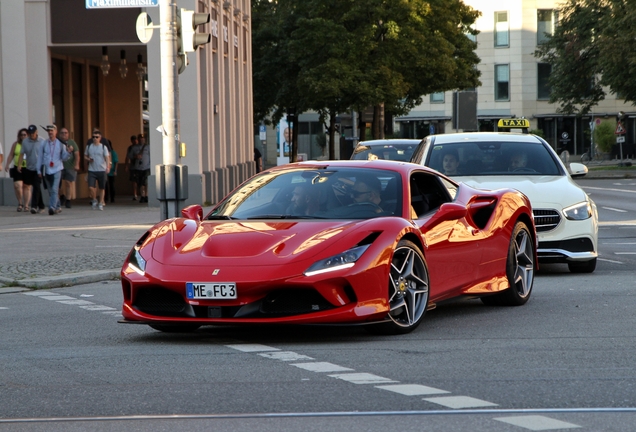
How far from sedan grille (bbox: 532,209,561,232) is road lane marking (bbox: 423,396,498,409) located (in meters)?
6.76

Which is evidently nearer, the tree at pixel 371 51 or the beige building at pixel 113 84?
the beige building at pixel 113 84

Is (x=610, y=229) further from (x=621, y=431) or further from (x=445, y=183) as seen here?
(x=621, y=431)

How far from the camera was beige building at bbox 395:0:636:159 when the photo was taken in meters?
84.4

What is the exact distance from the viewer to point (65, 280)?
12.5 meters

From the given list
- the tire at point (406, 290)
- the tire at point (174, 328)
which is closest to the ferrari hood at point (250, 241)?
the tire at point (406, 290)

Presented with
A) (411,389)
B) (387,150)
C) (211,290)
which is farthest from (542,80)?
(411,389)

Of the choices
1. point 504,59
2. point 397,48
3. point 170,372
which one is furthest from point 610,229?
point 504,59

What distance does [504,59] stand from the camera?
8506 centimetres

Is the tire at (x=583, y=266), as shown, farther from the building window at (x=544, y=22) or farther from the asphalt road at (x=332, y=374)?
the building window at (x=544, y=22)

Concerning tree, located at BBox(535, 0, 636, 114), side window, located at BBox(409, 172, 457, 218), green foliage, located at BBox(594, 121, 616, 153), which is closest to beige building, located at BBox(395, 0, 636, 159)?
green foliage, located at BBox(594, 121, 616, 153)

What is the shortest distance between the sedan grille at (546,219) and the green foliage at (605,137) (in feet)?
210

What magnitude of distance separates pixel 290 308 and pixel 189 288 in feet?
2.18

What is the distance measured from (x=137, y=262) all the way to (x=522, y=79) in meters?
79.2

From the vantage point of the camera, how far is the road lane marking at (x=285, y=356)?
7266 millimetres
